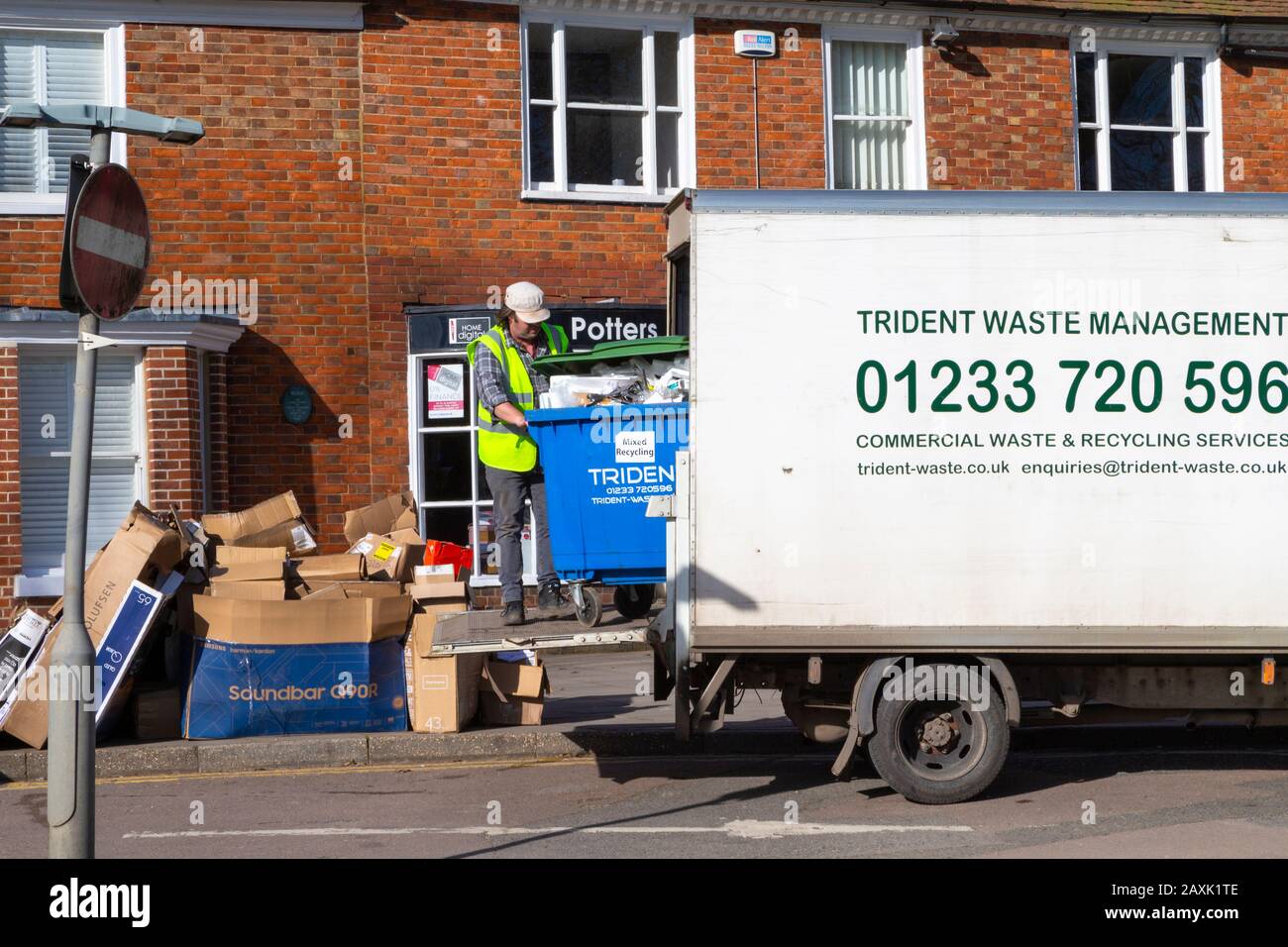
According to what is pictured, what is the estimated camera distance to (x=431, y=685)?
939 centimetres

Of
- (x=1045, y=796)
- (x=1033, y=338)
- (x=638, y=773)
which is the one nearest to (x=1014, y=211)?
(x=1033, y=338)

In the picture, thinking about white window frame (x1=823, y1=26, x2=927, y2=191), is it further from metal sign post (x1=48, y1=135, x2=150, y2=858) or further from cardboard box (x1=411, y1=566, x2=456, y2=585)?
metal sign post (x1=48, y1=135, x2=150, y2=858)

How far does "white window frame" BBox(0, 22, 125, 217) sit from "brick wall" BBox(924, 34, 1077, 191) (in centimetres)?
769

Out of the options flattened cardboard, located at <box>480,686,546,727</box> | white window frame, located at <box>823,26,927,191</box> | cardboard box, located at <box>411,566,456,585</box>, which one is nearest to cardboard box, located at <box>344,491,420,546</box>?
cardboard box, located at <box>411,566,456,585</box>

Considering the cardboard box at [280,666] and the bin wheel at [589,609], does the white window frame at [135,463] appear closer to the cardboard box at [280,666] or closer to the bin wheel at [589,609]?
the cardboard box at [280,666]

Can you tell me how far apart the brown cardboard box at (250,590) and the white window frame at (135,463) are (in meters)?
3.44

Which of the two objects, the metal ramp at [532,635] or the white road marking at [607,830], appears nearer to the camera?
the white road marking at [607,830]

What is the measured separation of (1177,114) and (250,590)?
36.7 ft

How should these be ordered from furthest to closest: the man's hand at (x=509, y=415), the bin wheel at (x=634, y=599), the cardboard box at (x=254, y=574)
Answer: the cardboard box at (x=254, y=574)
the bin wheel at (x=634, y=599)
the man's hand at (x=509, y=415)

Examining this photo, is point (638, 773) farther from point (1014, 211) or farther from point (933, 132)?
point (933, 132)

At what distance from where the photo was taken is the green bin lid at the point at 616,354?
28.6 feet

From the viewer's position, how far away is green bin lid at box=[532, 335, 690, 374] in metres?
8.71

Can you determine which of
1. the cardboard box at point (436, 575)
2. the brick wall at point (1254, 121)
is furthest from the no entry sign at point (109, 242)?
the brick wall at point (1254, 121)

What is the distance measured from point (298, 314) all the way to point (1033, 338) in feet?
26.4
